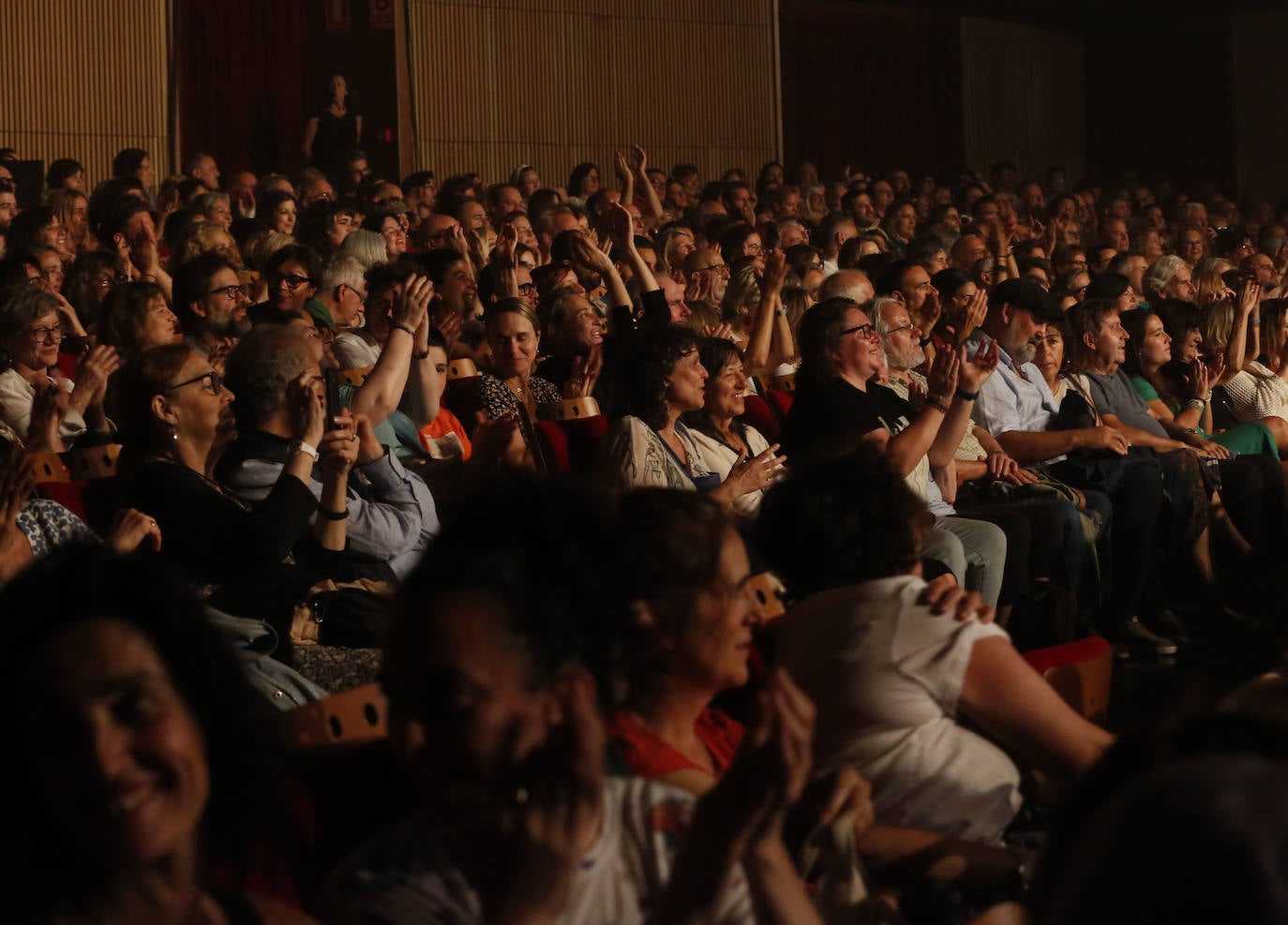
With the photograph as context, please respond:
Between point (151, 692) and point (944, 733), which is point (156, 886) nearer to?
point (151, 692)

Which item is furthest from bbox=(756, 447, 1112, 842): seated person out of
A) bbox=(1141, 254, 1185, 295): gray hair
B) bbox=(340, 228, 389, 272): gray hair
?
bbox=(1141, 254, 1185, 295): gray hair

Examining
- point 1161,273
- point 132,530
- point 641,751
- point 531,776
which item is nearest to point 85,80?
point 1161,273

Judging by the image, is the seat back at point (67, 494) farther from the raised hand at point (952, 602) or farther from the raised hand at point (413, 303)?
the raised hand at point (952, 602)

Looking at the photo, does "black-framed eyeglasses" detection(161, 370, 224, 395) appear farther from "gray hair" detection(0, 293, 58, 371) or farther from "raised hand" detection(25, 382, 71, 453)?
Result: "gray hair" detection(0, 293, 58, 371)

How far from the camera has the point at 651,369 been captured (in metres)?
4.39

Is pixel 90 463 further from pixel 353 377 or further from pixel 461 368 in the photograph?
pixel 461 368

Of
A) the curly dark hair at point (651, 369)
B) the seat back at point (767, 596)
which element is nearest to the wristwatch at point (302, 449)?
the seat back at point (767, 596)

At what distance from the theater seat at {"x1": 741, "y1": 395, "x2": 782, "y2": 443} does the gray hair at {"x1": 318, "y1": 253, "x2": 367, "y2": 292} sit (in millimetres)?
1474

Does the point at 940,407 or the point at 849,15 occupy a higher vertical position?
the point at 849,15

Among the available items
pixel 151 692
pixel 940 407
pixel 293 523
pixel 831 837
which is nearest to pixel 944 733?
pixel 831 837

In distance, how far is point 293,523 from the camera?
329cm

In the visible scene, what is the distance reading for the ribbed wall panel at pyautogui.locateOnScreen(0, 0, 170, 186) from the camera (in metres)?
11.3

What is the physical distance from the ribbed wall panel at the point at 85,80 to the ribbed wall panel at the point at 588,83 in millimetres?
1959

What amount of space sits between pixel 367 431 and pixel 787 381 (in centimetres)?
220
